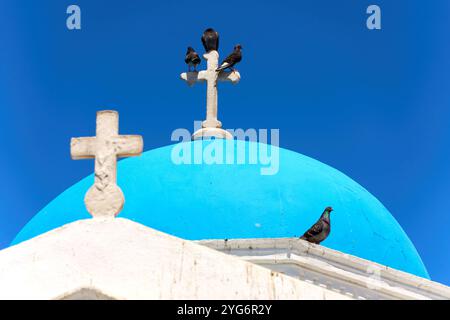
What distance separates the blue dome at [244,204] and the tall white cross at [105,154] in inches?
124

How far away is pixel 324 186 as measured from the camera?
34.7 feet

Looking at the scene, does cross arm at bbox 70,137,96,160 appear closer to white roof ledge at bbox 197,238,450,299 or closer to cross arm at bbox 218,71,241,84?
white roof ledge at bbox 197,238,450,299

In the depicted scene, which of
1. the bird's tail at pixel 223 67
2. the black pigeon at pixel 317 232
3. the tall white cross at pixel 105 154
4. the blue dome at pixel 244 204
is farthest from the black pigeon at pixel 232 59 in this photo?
the tall white cross at pixel 105 154

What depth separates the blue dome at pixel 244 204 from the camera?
385 inches

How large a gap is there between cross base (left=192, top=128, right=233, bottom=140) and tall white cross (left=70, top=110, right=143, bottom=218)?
4920mm

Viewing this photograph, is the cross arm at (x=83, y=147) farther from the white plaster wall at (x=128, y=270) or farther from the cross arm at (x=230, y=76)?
the cross arm at (x=230, y=76)

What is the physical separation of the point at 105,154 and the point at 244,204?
11.8 feet

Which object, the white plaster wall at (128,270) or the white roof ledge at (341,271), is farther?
the white roof ledge at (341,271)

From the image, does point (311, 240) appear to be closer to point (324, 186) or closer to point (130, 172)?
point (324, 186)

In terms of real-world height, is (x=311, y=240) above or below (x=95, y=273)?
above

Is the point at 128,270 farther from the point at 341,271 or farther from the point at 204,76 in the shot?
the point at 204,76
